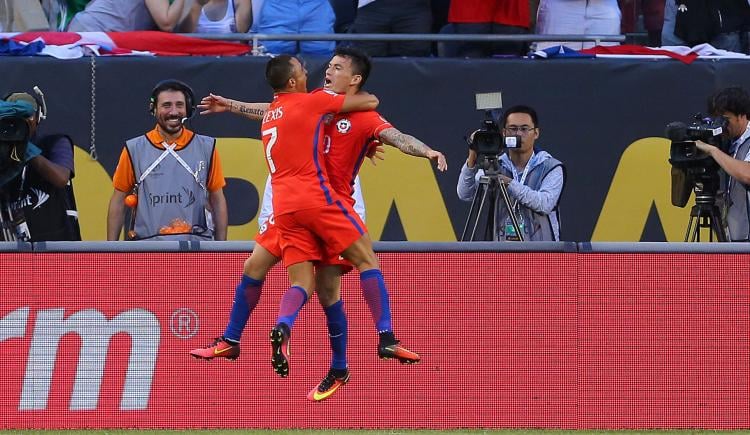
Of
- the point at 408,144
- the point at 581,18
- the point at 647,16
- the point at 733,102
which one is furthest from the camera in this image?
the point at 647,16

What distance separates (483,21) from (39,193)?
3.79 meters

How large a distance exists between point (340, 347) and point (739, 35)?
215 inches

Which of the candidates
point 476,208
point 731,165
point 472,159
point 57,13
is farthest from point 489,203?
point 57,13

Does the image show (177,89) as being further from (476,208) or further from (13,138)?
(476,208)

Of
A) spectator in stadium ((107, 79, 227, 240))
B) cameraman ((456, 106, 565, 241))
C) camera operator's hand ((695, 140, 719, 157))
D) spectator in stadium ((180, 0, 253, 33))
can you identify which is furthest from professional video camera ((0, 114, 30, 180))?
camera operator's hand ((695, 140, 719, 157))

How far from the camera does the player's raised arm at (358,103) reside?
8141mm

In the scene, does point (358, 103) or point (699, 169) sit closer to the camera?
point (358, 103)

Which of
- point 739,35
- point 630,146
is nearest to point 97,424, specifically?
point 630,146

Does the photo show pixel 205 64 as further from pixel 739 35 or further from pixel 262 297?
pixel 739 35

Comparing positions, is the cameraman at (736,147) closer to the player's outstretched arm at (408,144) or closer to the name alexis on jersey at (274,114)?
the player's outstretched arm at (408,144)

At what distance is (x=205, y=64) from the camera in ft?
38.3

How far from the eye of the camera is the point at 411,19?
11844 mm

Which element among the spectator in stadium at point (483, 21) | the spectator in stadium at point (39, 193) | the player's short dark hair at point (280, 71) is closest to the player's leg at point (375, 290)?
the player's short dark hair at point (280, 71)

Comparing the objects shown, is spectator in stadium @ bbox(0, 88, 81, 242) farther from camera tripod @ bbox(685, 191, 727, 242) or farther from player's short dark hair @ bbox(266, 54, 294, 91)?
camera tripod @ bbox(685, 191, 727, 242)
